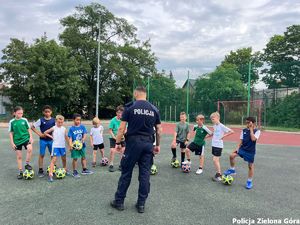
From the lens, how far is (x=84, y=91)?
119 ft

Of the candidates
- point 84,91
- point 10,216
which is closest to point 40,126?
point 10,216

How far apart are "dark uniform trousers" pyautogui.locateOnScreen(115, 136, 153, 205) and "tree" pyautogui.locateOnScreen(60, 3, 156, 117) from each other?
32220mm

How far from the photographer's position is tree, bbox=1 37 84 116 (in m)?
29.0

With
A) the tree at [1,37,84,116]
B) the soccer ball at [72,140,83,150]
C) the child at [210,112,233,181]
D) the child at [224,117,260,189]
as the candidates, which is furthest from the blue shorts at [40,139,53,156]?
the tree at [1,37,84,116]

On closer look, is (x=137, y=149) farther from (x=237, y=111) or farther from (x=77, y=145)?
(x=237, y=111)

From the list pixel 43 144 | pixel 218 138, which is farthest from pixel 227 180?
pixel 43 144

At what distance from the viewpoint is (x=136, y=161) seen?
4672mm

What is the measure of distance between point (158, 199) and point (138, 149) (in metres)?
1.17

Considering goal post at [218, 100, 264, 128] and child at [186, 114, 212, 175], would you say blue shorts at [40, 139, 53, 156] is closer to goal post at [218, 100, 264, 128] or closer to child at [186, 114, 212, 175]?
child at [186, 114, 212, 175]

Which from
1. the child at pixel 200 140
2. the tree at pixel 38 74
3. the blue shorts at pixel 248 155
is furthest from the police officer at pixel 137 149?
the tree at pixel 38 74

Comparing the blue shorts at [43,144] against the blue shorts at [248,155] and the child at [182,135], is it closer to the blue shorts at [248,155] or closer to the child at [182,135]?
the child at [182,135]

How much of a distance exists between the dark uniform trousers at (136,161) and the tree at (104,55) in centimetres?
3222

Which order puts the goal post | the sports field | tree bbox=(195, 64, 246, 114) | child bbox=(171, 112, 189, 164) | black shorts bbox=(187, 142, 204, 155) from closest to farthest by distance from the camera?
the sports field
black shorts bbox=(187, 142, 204, 155)
child bbox=(171, 112, 189, 164)
the goal post
tree bbox=(195, 64, 246, 114)

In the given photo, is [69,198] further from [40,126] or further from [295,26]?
[295,26]
